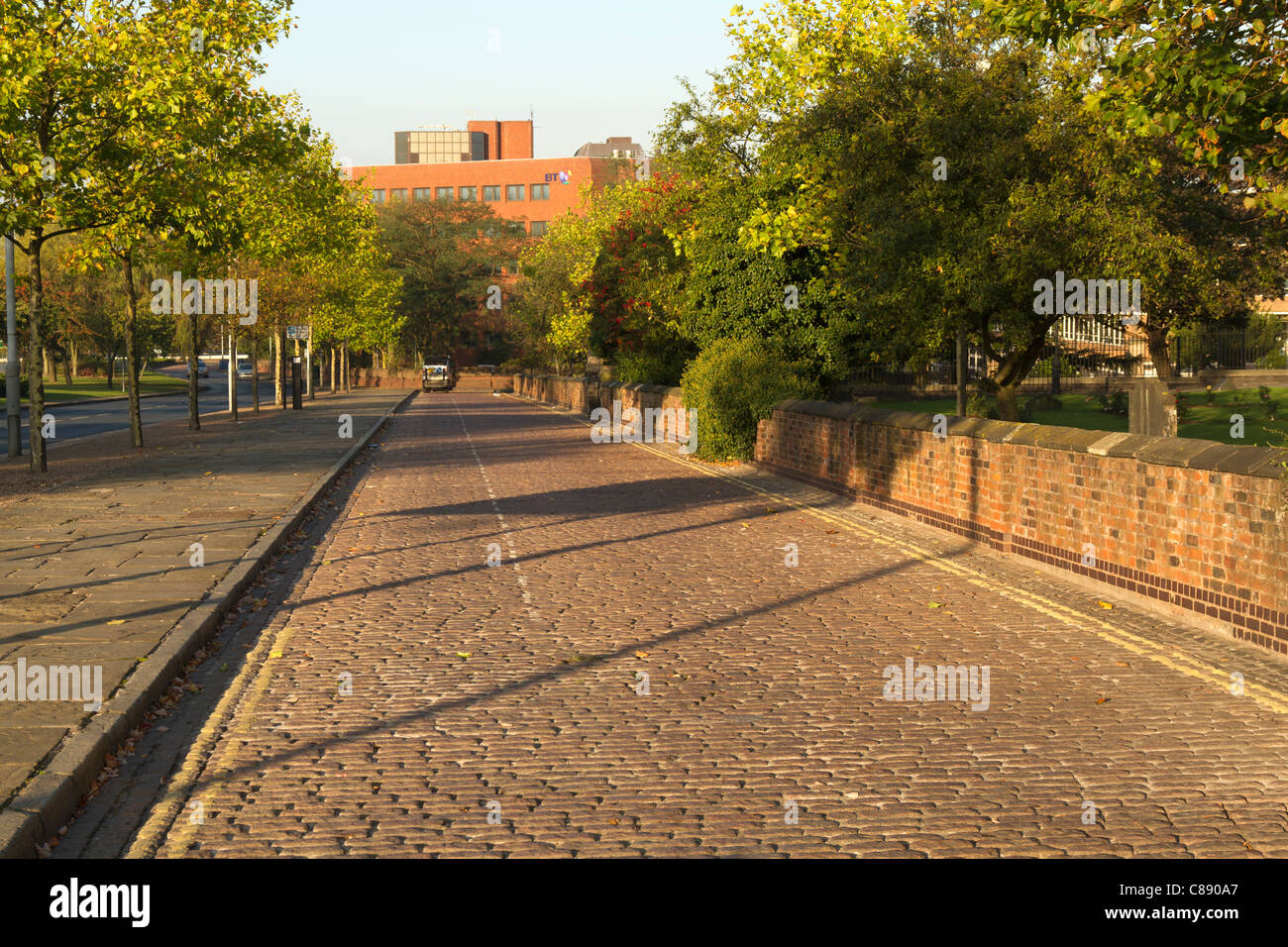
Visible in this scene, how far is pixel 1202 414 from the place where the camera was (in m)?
32.4

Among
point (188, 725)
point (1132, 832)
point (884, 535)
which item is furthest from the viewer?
point (884, 535)

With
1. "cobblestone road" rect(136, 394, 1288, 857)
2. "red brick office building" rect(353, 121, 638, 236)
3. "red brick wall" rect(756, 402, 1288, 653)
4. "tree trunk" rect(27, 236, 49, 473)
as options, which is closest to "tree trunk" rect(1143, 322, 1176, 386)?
"red brick wall" rect(756, 402, 1288, 653)

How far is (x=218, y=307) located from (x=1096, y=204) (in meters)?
28.5

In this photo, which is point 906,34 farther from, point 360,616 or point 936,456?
point 360,616

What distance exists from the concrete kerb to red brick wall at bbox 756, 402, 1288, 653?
741 cm

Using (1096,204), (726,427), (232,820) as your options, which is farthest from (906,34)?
(232,820)

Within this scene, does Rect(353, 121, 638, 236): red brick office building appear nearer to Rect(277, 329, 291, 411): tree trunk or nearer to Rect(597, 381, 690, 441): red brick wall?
Rect(277, 329, 291, 411): tree trunk

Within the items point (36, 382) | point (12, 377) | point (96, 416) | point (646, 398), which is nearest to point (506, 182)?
point (96, 416)

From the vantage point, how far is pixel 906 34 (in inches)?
1063

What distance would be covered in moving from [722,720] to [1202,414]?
28.7 meters

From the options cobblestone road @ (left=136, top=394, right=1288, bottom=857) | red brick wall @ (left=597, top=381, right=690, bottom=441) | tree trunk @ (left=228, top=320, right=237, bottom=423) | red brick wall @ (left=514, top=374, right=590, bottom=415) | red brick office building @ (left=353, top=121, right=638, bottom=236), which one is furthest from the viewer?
red brick office building @ (left=353, top=121, right=638, bottom=236)

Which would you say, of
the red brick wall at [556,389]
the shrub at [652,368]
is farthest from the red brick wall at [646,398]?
the red brick wall at [556,389]

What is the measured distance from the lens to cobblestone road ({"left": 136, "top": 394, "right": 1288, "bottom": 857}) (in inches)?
214

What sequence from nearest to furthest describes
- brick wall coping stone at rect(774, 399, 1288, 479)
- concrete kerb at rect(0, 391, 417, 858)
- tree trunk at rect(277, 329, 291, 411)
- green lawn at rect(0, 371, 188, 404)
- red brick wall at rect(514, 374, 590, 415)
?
1. concrete kerb at rect(0, 391, 417, 858)
2. brick wall coping stone at rect(774, 399, 1288, 479)
3. tree trunk at rect(277, 329, 291, 411)
4. red brick wall at rect(514, 374, 590, 415)
5. green lawn at rect(0, 371, 188, 404)
